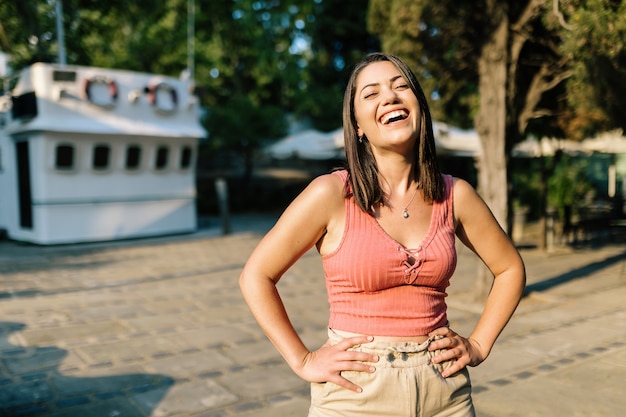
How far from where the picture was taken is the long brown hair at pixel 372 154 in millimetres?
1756

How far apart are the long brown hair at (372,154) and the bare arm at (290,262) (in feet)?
0.32

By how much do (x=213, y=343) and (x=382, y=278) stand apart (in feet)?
14.7

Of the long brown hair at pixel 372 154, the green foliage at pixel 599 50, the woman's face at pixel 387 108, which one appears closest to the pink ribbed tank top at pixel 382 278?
the long brown hair at pixel 372 154

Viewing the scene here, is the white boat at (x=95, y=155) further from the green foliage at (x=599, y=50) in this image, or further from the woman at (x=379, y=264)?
the woman at (x=379, y=264)

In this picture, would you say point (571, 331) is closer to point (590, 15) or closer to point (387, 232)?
point (590, 15)

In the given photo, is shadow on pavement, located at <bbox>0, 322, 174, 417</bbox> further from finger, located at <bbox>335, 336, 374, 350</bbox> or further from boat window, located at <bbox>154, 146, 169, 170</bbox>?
boat window, located at <bbox>154, 146, 169, 170</bbox>

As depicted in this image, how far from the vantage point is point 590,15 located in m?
5.86

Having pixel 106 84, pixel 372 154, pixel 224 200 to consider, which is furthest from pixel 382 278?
pixel 106 84

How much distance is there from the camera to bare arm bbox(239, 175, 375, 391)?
169 centimetres

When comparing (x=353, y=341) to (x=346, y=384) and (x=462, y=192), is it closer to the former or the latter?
(x=346, y=384)

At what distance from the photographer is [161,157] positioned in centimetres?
1614

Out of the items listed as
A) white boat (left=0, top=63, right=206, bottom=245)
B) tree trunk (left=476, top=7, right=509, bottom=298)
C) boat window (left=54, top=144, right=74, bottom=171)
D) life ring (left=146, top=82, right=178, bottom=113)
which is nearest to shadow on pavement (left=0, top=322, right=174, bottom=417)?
tree trunk (left=476, top=7, right=509, bottom=298)

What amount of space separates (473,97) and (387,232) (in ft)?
30.6

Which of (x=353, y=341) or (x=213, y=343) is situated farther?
(x=213, y=343)
